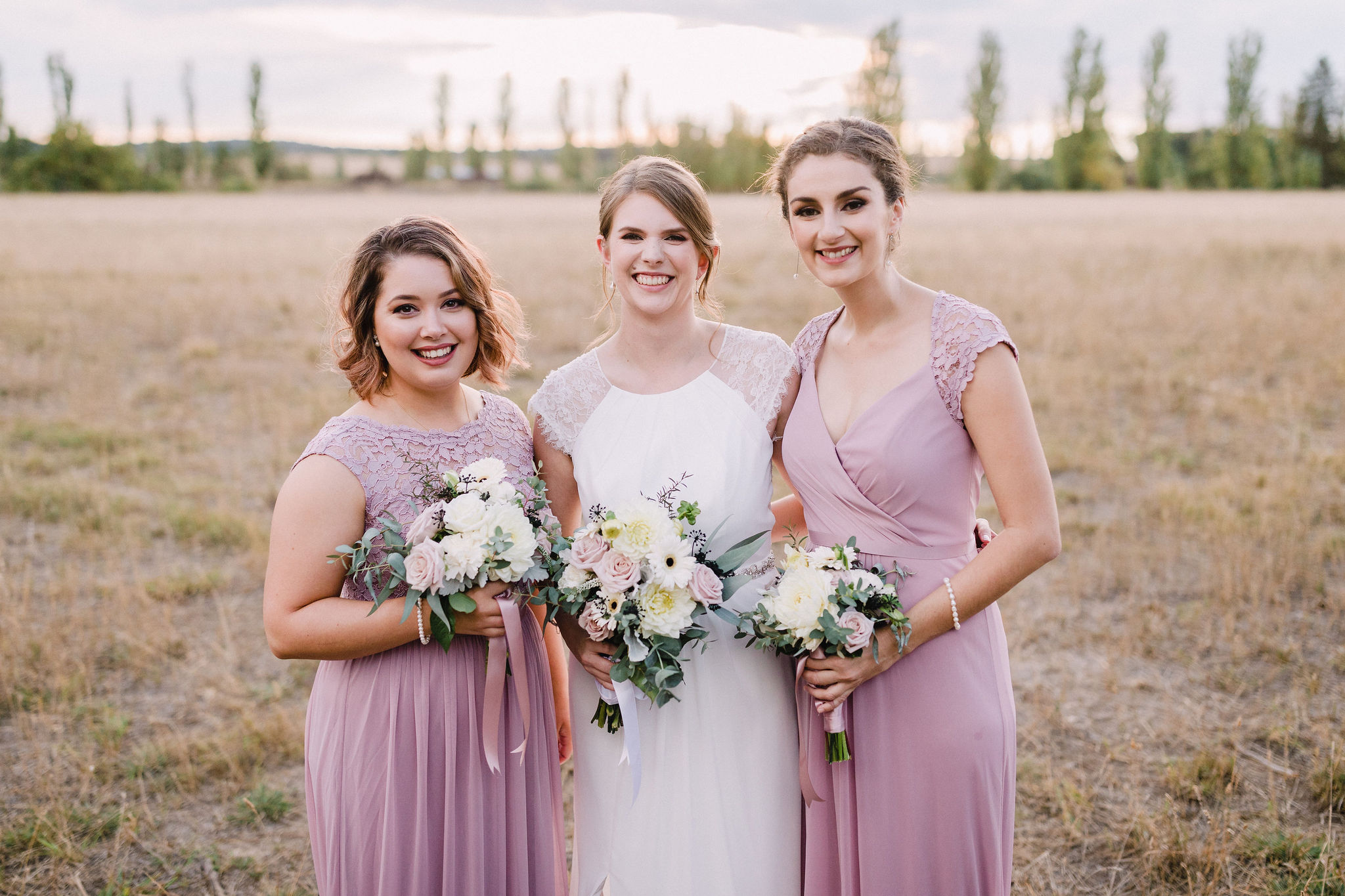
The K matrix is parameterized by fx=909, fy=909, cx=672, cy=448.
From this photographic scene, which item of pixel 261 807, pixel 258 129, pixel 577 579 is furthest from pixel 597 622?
pixel 258 129

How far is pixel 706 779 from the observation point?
304 cm

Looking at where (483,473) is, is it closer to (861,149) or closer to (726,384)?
(726,384)

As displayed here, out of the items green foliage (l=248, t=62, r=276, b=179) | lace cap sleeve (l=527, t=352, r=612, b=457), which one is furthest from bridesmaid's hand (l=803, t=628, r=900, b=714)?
green foliage (l=248, t=62, r=276, b=179)

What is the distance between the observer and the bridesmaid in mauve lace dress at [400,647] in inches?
104

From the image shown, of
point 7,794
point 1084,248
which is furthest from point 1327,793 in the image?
point 1084,248

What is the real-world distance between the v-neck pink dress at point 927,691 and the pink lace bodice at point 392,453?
1113 millimetres

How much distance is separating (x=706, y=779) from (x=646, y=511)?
1.08m

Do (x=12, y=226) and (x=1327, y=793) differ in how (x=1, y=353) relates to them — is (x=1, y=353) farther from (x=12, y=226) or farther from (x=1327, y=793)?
(x=12, y=226)

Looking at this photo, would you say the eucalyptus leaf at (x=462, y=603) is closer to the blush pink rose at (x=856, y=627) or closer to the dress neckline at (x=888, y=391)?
the blush pink rose at (x=856, y=627)

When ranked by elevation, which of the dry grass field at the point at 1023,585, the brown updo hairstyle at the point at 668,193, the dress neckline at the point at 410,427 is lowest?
the dry grass field at the point at 1023,585

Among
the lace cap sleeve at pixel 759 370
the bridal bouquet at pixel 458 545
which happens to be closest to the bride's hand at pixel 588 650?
the bridal bouquet at pixel 458 545

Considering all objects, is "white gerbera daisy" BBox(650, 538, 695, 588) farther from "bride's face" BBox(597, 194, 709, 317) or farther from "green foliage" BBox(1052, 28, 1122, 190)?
"green foliage" BBox(1052, 28, 1122, 190)

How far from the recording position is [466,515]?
2.40 m

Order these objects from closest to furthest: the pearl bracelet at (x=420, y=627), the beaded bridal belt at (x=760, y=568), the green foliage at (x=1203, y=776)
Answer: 1. the pearl bracelet at (x=420, y=627)
2. the beaded bridal belt at (x=760, y=568)
3. the green foliage at (x=1203, y=776)
